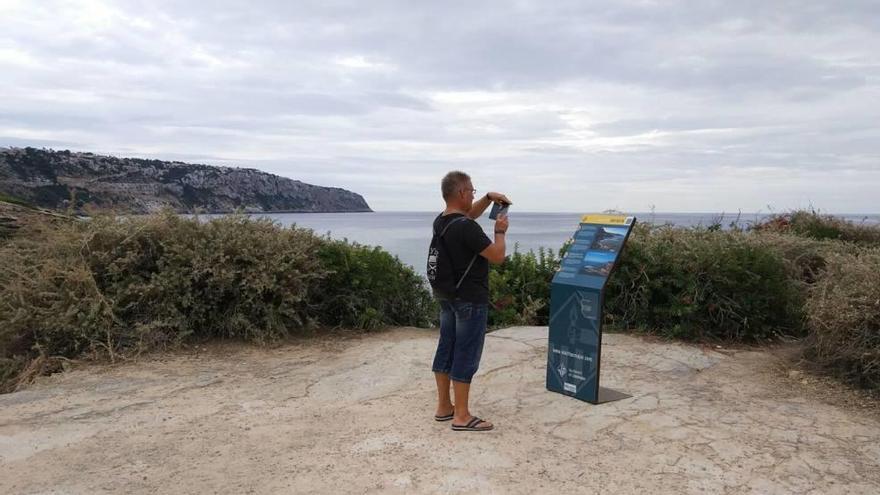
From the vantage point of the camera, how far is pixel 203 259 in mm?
7387

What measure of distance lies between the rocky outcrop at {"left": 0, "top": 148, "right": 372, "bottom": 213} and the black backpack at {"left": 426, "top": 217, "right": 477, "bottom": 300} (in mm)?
4710

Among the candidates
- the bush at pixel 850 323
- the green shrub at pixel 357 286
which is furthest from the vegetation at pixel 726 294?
the green shrub at pixel 357 286

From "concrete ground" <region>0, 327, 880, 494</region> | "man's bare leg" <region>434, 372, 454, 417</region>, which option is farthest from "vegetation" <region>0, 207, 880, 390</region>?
"man's bare leg" <region>434, 372, 454, 417</region>

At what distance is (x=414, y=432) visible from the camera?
4559 millimetres

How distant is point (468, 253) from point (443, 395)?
115cm

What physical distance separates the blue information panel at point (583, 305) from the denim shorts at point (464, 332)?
1.03 metres

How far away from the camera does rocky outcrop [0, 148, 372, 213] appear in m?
8.71

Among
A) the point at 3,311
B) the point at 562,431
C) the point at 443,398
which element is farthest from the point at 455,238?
the point at 3,311

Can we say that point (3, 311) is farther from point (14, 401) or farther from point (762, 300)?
point (762, 300)

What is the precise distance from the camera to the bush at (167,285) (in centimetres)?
684

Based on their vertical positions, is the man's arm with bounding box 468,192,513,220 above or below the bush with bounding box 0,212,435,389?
above

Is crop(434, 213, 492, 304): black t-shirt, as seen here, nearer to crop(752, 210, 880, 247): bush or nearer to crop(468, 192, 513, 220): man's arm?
crop(468, 192, 513, 220): man's arm

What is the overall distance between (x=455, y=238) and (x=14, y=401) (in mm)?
4113

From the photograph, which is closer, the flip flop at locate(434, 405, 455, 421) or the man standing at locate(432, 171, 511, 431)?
the man standing at locate(432, 171, 511, 431)
